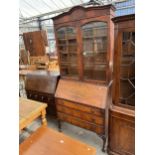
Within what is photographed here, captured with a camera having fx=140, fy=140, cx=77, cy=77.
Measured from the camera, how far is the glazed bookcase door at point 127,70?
1.37m

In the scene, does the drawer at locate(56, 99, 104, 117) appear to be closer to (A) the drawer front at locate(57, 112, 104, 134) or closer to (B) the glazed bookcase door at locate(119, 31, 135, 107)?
(A) the drawer front at locate(57, 112, 104, 134)

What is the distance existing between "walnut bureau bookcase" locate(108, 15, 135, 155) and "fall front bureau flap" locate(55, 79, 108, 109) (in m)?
0.23

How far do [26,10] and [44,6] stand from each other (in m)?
0.83

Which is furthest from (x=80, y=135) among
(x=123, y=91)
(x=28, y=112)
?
(x=123, y=91)

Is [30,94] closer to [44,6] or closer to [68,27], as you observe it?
[68,27]

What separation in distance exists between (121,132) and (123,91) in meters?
0.48

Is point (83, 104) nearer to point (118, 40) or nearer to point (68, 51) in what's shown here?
point (68, 51)

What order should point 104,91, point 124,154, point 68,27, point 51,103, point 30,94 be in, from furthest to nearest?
point 30,94, point 51,103, point 68,27, point 104,91, point 124,154

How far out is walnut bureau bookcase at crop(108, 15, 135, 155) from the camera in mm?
1363

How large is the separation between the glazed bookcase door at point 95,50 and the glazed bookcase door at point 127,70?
0.38 m

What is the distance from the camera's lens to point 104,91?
1.83 metres
